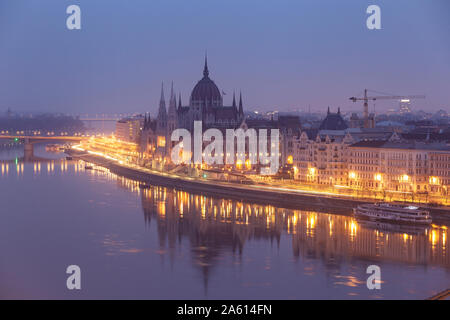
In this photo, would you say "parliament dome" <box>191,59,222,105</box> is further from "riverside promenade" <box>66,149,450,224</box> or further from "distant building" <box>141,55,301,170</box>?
"riverside promenade" <box>66,149,450,224</box>

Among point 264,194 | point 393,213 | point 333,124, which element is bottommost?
point 393,213

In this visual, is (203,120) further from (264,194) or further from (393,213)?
(393,213)

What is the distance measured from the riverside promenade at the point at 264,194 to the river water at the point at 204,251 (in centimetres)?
57

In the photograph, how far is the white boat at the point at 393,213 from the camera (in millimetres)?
24984

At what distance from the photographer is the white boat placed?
82.0 feet

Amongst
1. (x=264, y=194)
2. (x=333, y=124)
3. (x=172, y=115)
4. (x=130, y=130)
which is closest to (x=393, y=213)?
(x=264, y=194)

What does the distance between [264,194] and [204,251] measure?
10.8m

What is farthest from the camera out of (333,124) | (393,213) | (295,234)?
(333,124)

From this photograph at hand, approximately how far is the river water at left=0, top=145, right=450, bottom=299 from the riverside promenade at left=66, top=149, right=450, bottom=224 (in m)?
0.57

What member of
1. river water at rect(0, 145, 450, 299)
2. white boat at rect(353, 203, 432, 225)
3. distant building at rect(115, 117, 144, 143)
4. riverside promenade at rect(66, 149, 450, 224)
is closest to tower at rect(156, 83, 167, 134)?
riverside promenade at rect(66, 149, 450, 224)

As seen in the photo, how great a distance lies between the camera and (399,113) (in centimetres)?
8794

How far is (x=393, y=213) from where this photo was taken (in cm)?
2559
